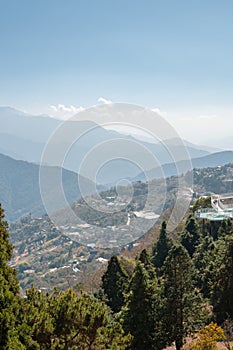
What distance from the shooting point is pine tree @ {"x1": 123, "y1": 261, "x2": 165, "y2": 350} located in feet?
31.5

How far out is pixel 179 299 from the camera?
9758mm

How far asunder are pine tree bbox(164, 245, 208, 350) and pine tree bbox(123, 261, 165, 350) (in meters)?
0.31

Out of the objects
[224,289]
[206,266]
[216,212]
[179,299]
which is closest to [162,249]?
[206,266]

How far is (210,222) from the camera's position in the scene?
64.0 feet

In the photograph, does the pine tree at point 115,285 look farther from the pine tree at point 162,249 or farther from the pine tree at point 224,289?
the pine tree at point 224,289

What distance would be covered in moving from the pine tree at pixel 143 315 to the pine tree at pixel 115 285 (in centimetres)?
378

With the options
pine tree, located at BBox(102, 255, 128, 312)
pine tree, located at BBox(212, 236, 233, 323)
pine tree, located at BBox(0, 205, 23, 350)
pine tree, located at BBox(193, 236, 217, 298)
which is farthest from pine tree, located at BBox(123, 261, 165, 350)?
pine tree, located at BBox(0, 205, 23, 350)

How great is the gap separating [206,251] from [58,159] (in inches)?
285

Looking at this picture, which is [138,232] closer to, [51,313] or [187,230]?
[187,230]

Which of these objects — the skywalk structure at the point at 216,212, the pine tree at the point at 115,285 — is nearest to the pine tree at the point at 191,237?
the skywalk structure at the point at 216,212

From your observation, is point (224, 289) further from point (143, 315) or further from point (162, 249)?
point (162, 249)

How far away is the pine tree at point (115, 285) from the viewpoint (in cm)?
1362

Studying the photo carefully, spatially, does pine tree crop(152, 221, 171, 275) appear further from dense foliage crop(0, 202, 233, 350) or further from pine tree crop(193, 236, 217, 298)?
pine tree crop(193, 236, 217, 298)

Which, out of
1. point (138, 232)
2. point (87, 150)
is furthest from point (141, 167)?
point (138, 232)
